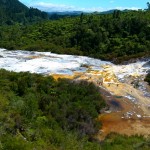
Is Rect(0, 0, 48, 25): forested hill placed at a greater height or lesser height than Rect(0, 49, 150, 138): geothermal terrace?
greater

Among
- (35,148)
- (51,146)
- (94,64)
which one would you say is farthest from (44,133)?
(94,64)

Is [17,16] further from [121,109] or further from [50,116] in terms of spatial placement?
[50,116]

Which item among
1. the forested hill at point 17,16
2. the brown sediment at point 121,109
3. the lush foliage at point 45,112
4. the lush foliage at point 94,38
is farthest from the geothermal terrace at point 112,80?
the forested hill at point 17,16

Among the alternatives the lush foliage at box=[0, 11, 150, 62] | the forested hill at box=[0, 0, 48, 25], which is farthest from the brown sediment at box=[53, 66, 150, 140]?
the forested hill at box=[0, 0, 48, 25]

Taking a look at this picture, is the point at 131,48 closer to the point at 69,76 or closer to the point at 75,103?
the point at 69,76

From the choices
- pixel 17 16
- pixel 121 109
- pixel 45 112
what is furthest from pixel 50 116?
pixel 17 16

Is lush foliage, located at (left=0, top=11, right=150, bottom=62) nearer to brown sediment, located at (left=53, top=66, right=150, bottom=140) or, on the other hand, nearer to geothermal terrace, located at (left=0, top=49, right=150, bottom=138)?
geothermal terrace, located at (left=0, top=49, right=150, bottom=138)
